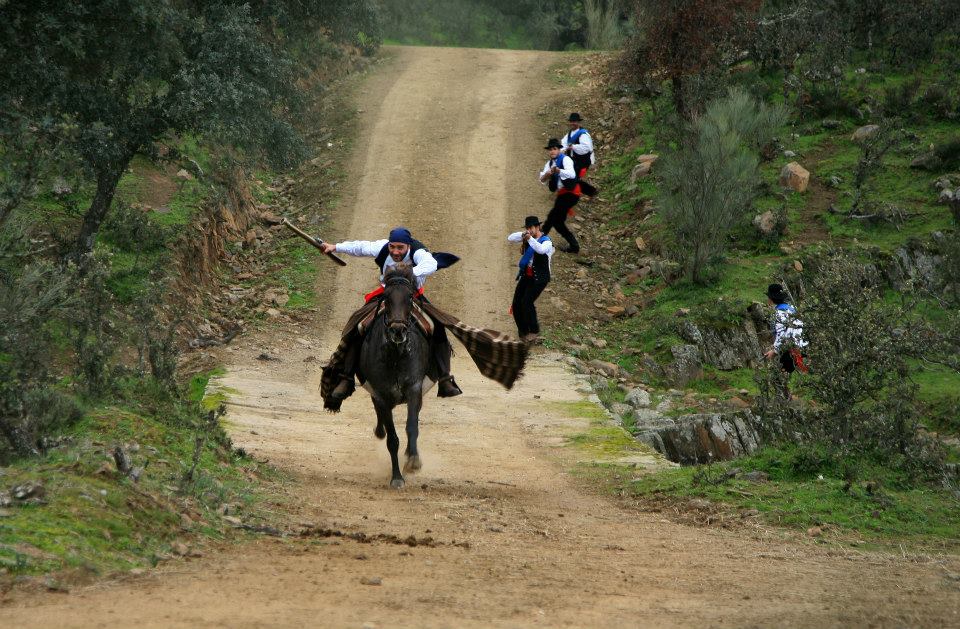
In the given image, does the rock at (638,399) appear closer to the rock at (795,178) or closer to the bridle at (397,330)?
the bridle at (397,330)

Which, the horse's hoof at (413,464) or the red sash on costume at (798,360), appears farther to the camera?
the red sash on costume at (798,360)

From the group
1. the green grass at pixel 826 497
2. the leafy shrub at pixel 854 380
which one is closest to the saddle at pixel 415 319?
the green grass at pixel 826 497

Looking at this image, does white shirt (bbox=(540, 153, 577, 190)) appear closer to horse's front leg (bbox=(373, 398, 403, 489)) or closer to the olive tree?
the olive tree

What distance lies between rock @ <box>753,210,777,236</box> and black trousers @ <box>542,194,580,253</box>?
11.3 feet

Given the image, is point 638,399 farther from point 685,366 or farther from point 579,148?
point 579,148

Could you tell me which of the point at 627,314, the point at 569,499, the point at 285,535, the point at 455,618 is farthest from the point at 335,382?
the point at 627,314

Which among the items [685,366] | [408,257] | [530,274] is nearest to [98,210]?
[530,274]

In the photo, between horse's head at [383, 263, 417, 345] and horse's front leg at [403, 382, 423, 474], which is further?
horse's front leg at [403, 382, 423, 474]

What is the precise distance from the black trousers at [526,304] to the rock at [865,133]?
874 cm

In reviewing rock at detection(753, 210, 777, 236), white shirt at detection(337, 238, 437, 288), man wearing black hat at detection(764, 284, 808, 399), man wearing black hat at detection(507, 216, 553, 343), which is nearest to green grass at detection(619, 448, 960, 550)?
man wearing black hat at detection(764, 284, 808, 399)

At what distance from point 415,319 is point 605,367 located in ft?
23.9

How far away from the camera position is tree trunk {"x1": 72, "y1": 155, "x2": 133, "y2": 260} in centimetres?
1709

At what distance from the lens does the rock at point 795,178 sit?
72.1ft

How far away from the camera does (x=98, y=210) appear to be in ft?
56.8
